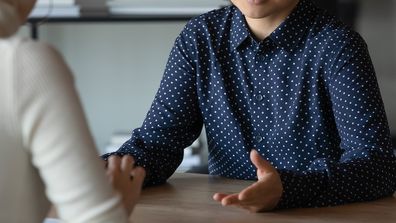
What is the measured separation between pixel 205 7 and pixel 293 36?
3.97ft

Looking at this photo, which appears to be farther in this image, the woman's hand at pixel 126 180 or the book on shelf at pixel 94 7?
the book on shelf at pixel 94 7

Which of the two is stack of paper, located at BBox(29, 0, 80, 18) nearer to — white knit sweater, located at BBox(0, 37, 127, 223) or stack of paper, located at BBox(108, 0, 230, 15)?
stack of paper, located at BBox(108, 0, 230, 15)

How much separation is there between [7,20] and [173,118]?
31.2 inches

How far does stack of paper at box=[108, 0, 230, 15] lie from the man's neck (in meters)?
1.12

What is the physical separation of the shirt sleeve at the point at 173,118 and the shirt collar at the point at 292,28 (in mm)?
111

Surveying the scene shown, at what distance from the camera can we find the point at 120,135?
2.93 meters

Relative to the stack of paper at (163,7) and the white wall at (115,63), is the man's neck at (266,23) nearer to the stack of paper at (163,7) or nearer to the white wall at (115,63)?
the stack of paper at (163,7)

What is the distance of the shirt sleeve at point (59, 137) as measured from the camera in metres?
0.59

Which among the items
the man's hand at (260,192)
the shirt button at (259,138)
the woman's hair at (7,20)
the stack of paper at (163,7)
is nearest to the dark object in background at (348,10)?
the stack of paper at (163,7)

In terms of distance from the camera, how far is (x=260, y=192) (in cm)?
104

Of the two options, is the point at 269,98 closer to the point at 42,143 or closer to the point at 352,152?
the point at 352,152

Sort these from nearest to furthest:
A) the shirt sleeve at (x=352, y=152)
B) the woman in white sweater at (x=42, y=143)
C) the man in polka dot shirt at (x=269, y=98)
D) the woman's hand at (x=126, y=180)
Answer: the woman in white sweater at (x=42, y=143)
the woman's hand at (x=126, y=180)
the shirt sleeve at (x=352, y=152)
the man in polka dot shirt at (x=269, y=98)

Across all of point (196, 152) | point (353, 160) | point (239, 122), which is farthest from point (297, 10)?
point (196, 152)

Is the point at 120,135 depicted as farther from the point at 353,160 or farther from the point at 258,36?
the point at 353,160
